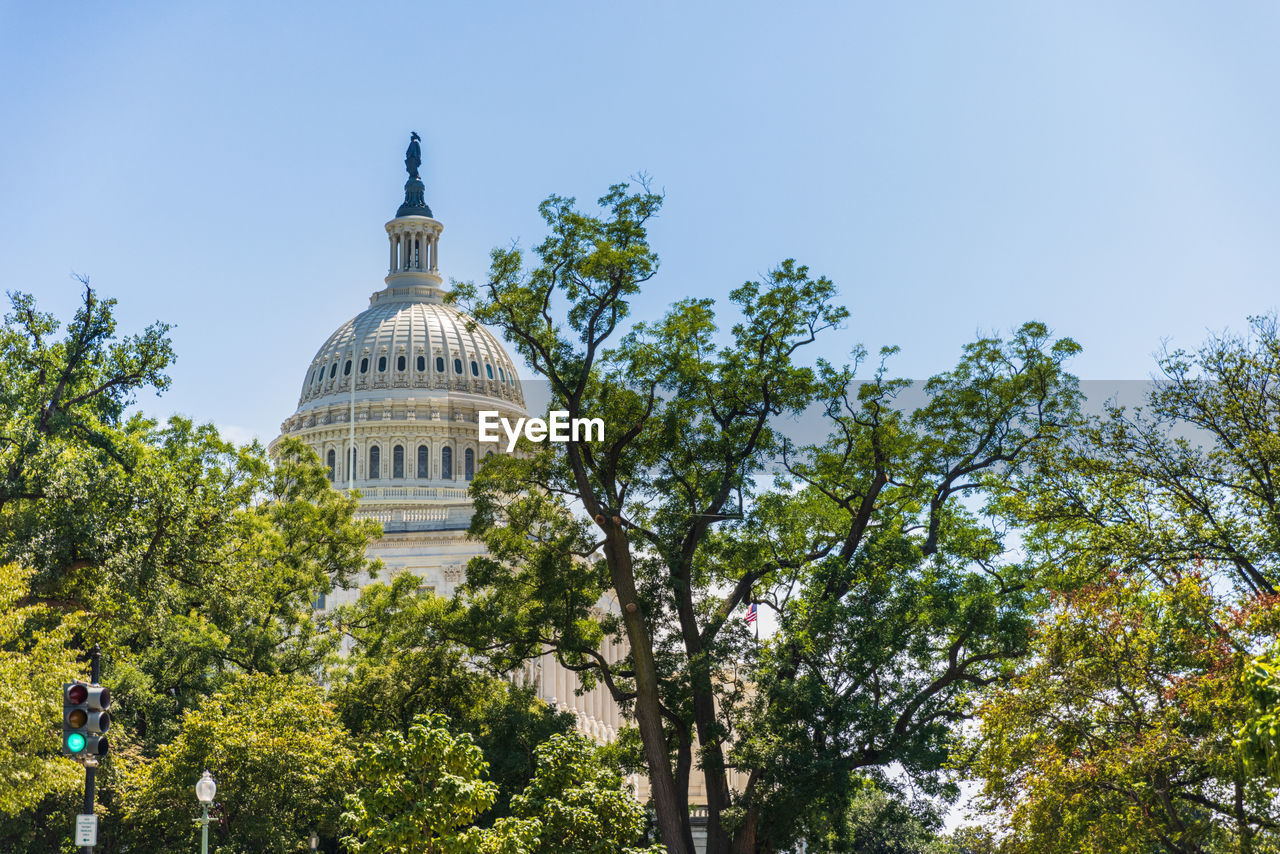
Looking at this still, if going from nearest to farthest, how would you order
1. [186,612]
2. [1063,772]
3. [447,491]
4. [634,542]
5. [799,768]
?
1. [1063,772]
2. [799,768]
3. [634,542]
4. [186,612]
5. [447,491]

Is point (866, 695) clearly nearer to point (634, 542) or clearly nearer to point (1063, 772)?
point (634, 542)

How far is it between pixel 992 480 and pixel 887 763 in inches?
295

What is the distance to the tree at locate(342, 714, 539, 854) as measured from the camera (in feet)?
78.0

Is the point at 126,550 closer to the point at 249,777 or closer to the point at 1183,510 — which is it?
the point at 249,777

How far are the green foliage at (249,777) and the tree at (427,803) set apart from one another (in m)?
11.6

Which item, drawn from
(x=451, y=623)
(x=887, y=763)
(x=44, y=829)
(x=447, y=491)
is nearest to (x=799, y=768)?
(x=887, y=763)

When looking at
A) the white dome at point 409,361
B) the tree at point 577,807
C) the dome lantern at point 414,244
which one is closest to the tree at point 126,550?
the tree at point 577,807

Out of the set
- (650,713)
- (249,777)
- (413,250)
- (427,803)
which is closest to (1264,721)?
(427,803)

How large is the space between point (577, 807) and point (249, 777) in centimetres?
1296

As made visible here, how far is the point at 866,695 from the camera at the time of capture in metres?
33.1

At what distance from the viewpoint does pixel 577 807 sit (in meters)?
26.0

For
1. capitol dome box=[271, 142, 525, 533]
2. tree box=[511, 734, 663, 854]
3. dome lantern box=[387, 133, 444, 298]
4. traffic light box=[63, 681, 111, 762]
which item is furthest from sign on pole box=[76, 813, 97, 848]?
dome lantern box=[387, 133, 444, 298]

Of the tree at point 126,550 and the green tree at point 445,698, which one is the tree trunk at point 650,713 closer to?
the green tree at point 445,698

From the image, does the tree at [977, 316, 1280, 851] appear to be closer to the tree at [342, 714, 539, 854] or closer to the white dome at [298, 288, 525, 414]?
the tree at [342, 714, 539, 854]
